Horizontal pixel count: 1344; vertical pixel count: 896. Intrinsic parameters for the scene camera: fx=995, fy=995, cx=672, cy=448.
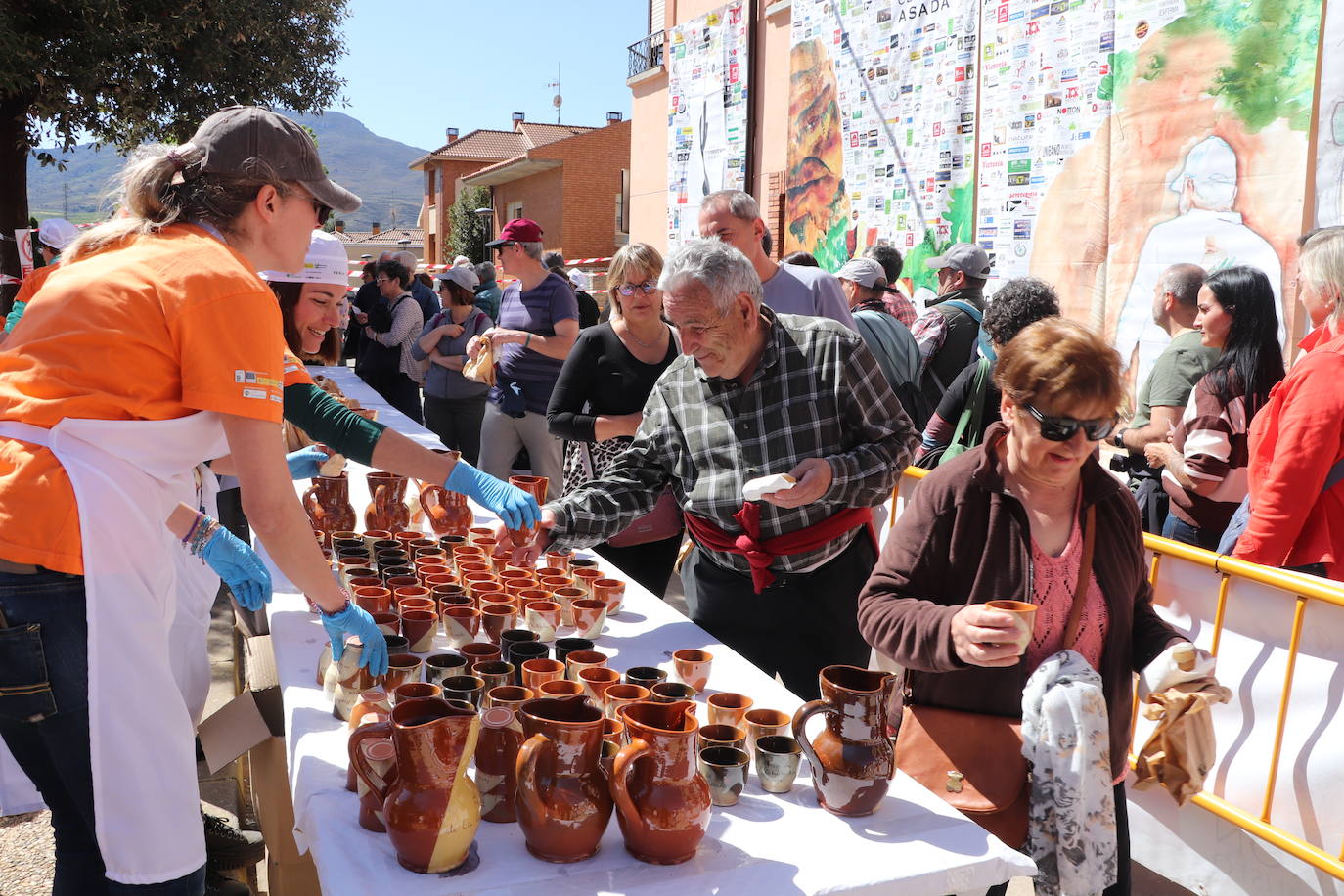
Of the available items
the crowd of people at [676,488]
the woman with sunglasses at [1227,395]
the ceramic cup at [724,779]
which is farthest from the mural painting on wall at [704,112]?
the ceramic cup at [724,779]

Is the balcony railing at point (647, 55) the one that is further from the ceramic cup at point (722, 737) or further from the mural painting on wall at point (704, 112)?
the ceramic cup at point (722, 737)

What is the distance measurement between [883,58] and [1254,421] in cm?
760

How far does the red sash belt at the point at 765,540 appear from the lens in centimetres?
247

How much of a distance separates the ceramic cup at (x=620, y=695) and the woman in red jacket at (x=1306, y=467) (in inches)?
74.0

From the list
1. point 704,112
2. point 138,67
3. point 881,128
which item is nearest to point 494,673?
point 881,128

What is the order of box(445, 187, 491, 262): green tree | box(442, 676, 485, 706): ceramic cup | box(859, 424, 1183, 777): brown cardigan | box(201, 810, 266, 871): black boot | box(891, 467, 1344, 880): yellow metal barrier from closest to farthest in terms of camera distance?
box(442, 676, 485, 706): ceramic cup → box(859, 424, 1183, 777): brown cardigan → box(891, 467, 1344, 880): yellow metal barrier → box(201, 810, 266, 871): black boot → box(445, 187, 491, 262): green tree

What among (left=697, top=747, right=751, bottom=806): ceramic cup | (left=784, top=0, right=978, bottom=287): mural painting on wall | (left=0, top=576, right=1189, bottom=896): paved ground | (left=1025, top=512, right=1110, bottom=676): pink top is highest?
(left=784, top=0, right=978, bottom=287): mural painting on wall

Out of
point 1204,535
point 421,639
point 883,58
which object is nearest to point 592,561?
point 421,639

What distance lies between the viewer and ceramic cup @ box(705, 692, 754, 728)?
69.2 inches

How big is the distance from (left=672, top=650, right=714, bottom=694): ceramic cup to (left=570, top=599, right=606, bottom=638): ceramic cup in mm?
324

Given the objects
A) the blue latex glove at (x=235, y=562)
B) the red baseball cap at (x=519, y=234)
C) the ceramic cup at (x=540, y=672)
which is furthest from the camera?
the red baseball cap at (x=519, y=234)

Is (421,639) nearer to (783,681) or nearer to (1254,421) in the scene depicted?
(783,681)

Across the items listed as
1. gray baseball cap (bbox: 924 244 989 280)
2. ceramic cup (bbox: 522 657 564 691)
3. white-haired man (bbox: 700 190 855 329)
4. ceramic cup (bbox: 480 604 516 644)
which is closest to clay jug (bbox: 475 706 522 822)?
ceramic cup (bbox: 522 657 564 691)

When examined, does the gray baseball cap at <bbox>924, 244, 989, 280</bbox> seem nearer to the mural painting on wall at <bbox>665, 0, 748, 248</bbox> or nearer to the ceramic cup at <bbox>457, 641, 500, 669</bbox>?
the ceramic cup at <bbox>457, 641, 500, 669</bbox>
